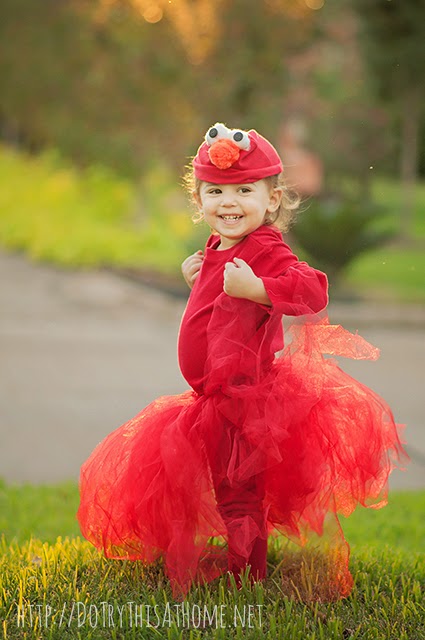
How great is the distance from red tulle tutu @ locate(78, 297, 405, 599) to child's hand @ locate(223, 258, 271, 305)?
10 cm

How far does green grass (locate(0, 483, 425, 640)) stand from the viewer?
9.95 feet

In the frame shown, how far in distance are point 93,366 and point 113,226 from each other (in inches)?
469

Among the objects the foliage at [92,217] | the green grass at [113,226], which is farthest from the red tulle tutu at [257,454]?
the foliage at [92,217]

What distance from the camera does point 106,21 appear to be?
2097cm

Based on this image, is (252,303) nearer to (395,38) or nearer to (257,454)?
(257,454)

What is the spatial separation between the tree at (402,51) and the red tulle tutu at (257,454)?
1945cm

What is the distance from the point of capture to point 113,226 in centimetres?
2062

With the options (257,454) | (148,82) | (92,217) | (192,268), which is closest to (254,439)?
(257,454)

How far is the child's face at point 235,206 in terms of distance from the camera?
3.20 meters

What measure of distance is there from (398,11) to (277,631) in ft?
71.6

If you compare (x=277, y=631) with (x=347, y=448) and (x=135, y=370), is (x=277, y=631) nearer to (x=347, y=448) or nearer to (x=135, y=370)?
(x=347, y=448)

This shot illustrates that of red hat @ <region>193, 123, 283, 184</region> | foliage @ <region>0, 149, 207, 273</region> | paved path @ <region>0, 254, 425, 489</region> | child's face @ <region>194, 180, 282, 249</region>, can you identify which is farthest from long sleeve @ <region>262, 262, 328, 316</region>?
foliage @ <region>0, 149, 207, 273</region>

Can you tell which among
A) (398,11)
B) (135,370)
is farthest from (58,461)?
→ (398,11)

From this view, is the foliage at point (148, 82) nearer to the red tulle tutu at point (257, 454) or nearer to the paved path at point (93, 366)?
the paved path at point (93, 366)
